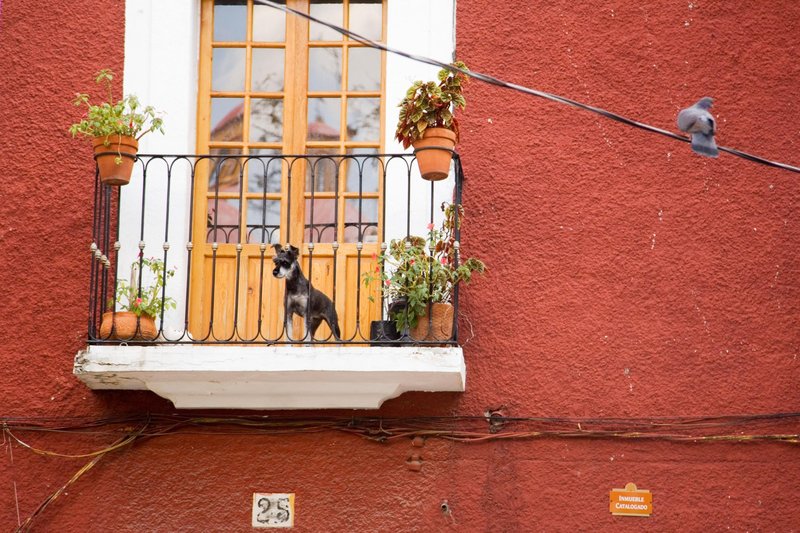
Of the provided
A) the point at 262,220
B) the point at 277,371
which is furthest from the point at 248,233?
the point at 277,371

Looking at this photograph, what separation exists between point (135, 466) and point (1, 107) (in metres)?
2.26

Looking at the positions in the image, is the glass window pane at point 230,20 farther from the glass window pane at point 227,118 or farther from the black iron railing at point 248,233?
the black iron railing at point 248,233

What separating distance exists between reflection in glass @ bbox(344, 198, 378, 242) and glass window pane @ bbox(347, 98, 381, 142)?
1.24 ft

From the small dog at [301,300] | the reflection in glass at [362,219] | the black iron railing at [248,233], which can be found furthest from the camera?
the reflection in glass at [362,219]

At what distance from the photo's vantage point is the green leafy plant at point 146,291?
768 centimetres

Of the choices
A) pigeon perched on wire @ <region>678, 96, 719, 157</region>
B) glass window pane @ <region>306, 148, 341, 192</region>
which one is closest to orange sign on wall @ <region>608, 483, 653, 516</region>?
pigeon perched on wire @ <region>678, 96, 719, 157</region>

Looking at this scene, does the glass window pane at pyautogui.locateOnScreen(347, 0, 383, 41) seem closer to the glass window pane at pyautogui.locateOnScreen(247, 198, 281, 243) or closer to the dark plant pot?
the glass window pane at pyautogui.locateOnScreen(247, 198, 281, 243)

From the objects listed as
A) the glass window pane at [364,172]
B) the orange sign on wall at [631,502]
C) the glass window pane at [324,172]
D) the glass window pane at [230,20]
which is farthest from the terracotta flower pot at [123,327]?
the orange sign on wall at [631,502]

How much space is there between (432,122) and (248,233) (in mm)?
1423

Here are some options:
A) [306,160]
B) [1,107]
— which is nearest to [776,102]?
[306,160]

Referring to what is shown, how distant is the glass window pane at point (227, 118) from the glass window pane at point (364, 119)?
65cm

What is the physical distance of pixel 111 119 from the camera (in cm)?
762

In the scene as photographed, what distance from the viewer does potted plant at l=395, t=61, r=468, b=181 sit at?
748 centimetres

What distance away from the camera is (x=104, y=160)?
7637 millimetres
